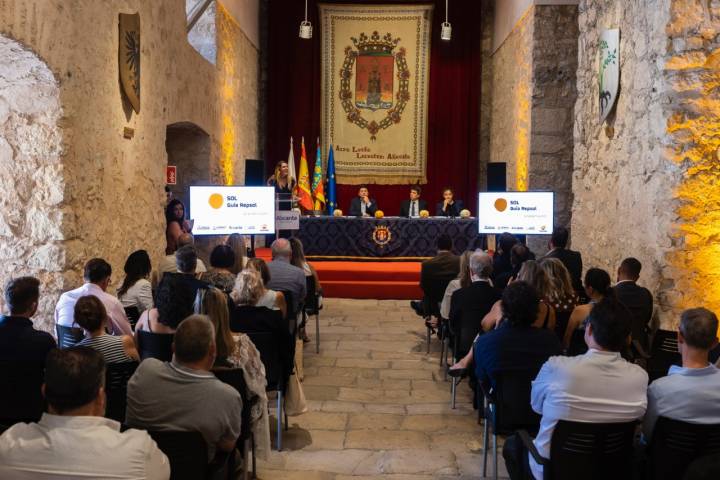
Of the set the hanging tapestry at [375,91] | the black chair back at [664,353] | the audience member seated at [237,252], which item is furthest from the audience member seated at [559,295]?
the hanging tapestry at [375,91]

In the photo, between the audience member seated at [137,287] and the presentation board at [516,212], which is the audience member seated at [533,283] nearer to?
the audience member seated at [137,287]

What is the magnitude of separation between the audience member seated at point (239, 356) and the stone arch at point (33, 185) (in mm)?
2027

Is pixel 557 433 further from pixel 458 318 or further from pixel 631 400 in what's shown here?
→ pixel 458 318

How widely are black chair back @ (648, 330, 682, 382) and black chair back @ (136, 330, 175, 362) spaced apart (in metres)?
2.09

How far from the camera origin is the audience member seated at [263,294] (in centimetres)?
402

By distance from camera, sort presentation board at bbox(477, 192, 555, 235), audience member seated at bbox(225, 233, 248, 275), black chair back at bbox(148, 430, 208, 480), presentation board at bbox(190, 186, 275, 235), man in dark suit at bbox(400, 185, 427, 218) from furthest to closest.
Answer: man in dark suit at bbox(400, 185, 427, 218) < presentation board at bbox(477, 192, 555, 235) < presentation board at bbox(190, 186, 275, 235) < audience member seated at bbox(225, 233, 248, 275) < black chair back at bbox(148, 430, 208, 480)

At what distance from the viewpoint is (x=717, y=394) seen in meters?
2.40

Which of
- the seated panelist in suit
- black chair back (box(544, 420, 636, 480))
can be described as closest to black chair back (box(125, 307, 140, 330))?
black chair back (box(544, 420, 636, 480))

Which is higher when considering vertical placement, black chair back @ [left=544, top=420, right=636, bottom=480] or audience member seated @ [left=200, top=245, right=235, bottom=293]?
audience member seated @ [left=200, top=245, right=235, bottom=293]

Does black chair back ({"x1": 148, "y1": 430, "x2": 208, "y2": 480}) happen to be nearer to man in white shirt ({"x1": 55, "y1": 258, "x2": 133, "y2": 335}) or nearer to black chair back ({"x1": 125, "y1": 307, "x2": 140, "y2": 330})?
man in white shirt ({"x1": 55, "y1": 258, "x2": 133, "y2": 335})

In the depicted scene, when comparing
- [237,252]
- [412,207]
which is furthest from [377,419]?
[412,207]

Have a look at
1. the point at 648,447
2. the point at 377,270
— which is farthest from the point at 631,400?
the point at 377,270

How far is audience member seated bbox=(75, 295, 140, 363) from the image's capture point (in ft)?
9.73

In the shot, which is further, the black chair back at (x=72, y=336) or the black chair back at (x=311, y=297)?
the black chair back at (x=311, y=297)
